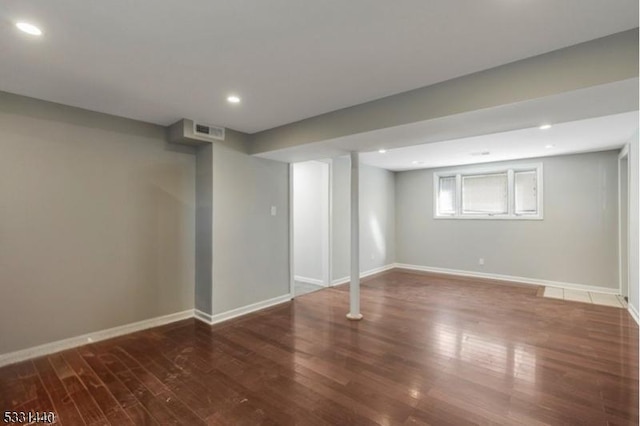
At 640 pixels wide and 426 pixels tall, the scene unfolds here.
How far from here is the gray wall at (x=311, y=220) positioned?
562 centimetres

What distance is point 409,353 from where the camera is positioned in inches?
115

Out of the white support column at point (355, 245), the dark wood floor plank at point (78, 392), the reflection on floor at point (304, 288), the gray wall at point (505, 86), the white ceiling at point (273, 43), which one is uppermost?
the white ceiling at point (273, 43)

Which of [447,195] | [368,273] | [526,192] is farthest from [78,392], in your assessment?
[526,192]

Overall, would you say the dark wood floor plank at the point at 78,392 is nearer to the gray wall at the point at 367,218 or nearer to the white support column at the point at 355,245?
the white support column at the point at 355,245

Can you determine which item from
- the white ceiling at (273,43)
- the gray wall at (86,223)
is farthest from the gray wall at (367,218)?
the white ceiling at (273,43)

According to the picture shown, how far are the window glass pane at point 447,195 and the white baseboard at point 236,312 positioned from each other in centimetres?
435

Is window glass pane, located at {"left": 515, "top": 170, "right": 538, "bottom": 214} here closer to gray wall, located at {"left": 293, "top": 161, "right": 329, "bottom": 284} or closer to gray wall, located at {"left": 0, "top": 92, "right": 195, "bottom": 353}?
gray wall, located at {"left": 293, "top": 161, "right": 329, "bottom": 284}

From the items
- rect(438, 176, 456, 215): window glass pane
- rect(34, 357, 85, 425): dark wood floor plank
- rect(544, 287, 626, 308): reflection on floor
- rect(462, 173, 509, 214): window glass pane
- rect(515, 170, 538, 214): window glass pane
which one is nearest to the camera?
rect(34, 357, 85, 425): dark wood floor plank

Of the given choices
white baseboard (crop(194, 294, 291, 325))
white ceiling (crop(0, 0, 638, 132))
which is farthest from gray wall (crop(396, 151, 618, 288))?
white ceiling (crop(0, 0, 638, 132))

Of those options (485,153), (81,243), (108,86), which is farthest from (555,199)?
(81,243)

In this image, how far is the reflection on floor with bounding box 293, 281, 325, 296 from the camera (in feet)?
17.2

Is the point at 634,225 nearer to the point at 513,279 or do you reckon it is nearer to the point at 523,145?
the point at 523,145

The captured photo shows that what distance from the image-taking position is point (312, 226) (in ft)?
19.7

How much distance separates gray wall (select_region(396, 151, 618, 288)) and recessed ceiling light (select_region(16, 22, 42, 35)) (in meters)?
6.71
